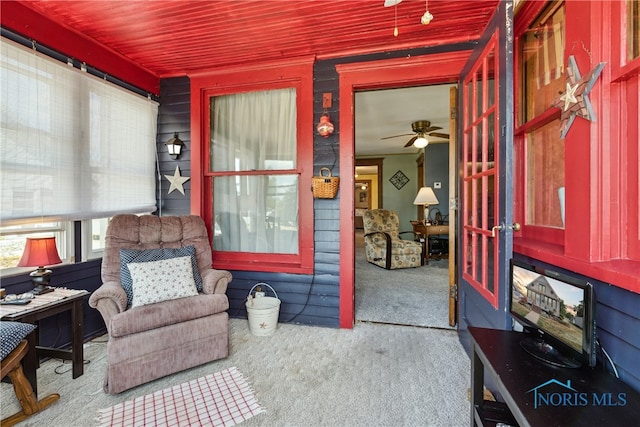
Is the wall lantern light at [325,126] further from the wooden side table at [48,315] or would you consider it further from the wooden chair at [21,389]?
the wooden chair at [21,389]

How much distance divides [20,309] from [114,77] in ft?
6.72

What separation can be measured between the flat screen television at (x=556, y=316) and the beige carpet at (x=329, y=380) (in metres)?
0.69

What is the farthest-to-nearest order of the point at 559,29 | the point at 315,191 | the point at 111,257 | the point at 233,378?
the point at 315,191 < the point at 111,257 < the point at 233,378 < the point at 559,29

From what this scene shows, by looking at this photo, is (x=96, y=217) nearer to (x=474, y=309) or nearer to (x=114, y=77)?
(x=114, y=77)

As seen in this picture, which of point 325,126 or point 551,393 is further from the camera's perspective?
point 325,126

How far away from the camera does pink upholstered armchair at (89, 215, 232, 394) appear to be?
1770 millimetres

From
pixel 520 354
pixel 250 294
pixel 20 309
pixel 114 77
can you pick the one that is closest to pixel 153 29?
pixel 114 77

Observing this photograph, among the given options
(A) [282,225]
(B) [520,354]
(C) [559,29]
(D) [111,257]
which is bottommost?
(B) [520,354]

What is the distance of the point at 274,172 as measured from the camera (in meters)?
2.90

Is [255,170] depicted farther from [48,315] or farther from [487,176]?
[487,176]

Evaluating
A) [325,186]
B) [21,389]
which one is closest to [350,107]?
[325,186]

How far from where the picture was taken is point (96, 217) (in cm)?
245

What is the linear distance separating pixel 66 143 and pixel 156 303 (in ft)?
4.74

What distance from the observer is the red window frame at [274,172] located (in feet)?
9.05
